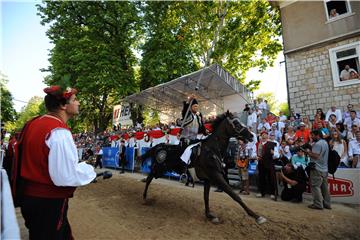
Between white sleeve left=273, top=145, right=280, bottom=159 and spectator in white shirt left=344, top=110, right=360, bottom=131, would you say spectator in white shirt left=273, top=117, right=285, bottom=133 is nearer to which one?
spectator in white shirt left=344, top=110, right=360, bottom=131

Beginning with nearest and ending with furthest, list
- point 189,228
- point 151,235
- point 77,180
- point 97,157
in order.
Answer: point 77,180
point 151,235
point 189,228
point 97,157

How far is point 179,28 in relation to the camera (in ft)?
67.7

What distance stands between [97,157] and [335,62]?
55.1 ft

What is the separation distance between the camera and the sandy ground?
4.37m

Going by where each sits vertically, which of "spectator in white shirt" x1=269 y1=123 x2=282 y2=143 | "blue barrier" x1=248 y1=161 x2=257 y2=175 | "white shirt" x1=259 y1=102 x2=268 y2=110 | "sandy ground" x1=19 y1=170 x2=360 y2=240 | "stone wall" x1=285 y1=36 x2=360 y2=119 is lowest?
"sandy ground" x1=19 y1=170 x2=360 y2=240

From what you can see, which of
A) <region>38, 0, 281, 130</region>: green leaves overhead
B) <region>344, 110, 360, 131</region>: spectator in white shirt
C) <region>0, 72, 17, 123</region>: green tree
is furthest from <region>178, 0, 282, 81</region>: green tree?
<region>0, 72, 17, 123</region>: green tree

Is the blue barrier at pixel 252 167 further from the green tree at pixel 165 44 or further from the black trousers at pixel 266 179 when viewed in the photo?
the green tree at pixel 165 44

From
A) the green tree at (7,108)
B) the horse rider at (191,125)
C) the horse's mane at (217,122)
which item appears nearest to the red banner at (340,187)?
the horse's mane at (217,122)

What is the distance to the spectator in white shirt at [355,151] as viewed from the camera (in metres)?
7.47

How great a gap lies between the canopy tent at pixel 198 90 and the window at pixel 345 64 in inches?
226

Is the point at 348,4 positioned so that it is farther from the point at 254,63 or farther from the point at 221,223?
the point at 221,223

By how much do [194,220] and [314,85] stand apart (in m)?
12.2

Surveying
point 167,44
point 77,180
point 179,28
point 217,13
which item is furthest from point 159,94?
point 77,180

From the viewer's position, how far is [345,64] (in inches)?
505
